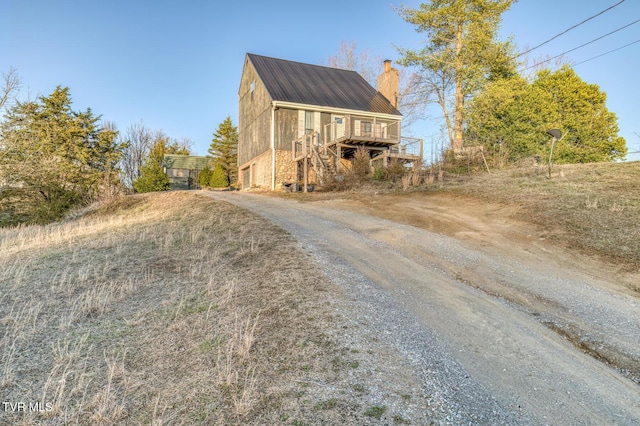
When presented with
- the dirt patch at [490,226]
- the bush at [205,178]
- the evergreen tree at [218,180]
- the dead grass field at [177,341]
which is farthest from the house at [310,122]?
the dead grass field at [177,341]

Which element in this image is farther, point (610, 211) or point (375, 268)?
point (610, 211)

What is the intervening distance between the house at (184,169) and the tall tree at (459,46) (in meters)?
25.8

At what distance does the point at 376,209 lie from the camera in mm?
11328

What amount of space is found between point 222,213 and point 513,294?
8223mm

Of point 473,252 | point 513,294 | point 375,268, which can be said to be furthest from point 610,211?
point 375,268

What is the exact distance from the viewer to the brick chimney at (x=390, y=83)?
24.9 meters

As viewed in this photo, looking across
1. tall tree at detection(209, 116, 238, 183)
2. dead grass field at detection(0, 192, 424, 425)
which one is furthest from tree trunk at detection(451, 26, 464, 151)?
tall tree at detection(209, 116, 238, 183)

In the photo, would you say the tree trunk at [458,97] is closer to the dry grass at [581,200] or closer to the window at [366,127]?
the window at [366,127]

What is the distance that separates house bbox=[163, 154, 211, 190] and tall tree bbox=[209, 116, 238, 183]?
1.85 metres

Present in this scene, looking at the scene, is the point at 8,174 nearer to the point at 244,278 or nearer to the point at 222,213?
the point at 222,213

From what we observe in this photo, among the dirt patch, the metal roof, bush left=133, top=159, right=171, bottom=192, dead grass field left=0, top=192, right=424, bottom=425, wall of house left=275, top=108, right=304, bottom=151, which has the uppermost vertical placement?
the metal roof

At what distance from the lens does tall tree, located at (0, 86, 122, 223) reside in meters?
17.1

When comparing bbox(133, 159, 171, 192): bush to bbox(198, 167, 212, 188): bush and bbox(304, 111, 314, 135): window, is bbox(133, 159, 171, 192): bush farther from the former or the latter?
bbox(304, 111, 314, 135): window

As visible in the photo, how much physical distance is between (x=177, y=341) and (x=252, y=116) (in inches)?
893
